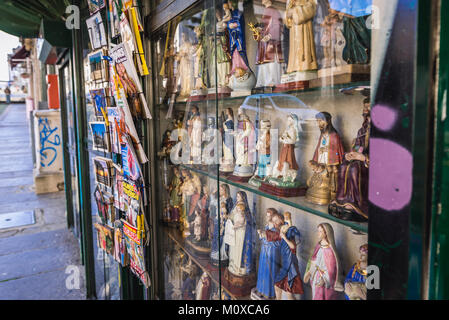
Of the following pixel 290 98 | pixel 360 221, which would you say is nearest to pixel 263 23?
pixel 290 98

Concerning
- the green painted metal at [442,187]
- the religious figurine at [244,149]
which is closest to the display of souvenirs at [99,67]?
the religious figurine at [244,149]

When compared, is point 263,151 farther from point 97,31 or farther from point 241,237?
point 97,31

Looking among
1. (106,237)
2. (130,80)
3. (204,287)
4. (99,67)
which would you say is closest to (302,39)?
(130,80)

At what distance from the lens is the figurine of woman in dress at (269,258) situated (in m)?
1.24

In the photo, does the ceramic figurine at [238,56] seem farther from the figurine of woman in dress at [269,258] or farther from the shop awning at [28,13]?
the shop awning at [28,13]

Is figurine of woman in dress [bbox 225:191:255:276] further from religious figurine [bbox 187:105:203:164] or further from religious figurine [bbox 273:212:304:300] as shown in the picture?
religious figurine [bbox 187:105:203:164]

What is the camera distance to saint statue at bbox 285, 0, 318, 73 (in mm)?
1048

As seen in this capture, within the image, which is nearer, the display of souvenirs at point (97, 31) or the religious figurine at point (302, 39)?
the religious figurine at point (302, 39)

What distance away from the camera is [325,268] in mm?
1062

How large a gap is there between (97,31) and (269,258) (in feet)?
5.30

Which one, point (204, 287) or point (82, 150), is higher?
point (82, 150)

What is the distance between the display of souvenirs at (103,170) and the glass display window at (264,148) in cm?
40

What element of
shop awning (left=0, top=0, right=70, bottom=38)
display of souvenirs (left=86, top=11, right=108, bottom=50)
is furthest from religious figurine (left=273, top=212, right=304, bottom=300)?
shop awning (left=0, top=0, right=70, bottom=38)

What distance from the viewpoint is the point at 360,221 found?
0.90 meters
